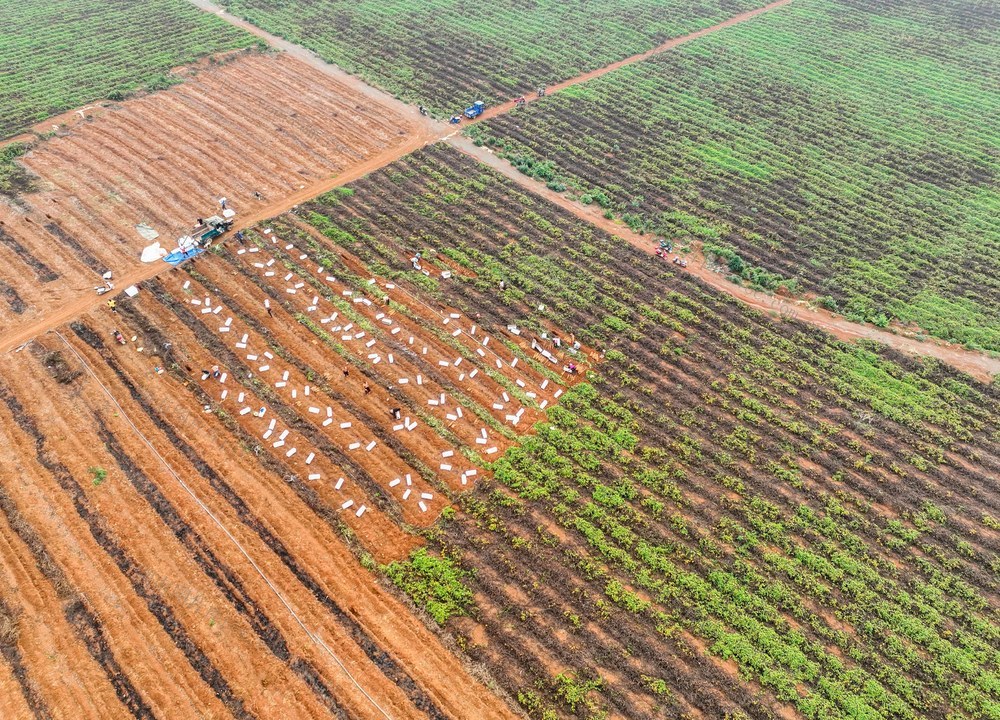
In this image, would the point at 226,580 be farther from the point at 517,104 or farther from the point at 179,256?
the point at 517,104

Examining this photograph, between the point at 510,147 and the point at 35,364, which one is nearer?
the point at 35,364

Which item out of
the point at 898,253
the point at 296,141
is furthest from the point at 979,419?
the point at 296,141

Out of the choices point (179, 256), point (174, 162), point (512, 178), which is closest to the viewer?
point (179, 256)

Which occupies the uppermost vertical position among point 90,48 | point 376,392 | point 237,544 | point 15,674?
point 90,48

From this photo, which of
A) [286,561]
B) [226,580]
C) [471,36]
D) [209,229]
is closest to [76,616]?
[226,580]

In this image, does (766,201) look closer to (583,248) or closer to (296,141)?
(583,248)

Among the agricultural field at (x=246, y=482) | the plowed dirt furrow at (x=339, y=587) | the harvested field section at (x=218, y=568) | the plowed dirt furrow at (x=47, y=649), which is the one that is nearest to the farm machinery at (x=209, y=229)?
the agricultural field at (x=246, y=482)

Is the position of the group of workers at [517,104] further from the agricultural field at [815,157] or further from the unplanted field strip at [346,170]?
the agricultural field at [815,157]
